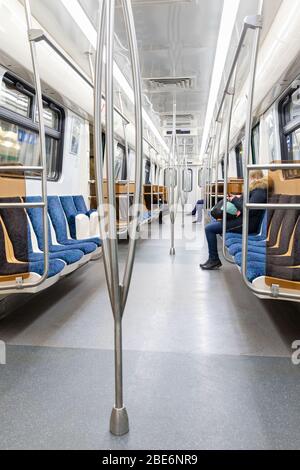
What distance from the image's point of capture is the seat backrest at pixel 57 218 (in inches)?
160

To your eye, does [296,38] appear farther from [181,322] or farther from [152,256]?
[152,256]

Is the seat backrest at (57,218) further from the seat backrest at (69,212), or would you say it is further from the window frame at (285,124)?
the window frame at (285,124)

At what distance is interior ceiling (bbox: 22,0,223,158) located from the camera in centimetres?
364

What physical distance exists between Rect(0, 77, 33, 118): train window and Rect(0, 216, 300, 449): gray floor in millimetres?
1834

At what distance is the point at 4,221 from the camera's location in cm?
249

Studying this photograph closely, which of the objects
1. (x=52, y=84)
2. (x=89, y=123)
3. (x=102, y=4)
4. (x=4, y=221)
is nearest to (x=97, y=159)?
(x=102, y=4)

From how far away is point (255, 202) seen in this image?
12.4ft

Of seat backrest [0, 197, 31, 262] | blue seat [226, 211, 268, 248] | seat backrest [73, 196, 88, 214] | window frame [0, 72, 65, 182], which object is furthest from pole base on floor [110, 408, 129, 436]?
seat backrest [73, 196, 88, 214]

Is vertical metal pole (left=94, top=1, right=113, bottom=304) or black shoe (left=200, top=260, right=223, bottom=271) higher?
vertical metal pole (left=94, top=1, right=113, bottom=304)

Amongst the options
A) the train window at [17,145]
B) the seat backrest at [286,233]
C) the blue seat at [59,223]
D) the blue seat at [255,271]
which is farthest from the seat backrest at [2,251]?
the seat backrest at [286,233]

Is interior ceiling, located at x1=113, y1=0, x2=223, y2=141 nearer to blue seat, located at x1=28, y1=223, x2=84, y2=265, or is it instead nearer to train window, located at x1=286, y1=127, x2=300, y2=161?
train window, located at x1=286, y1=127, x2=300, y2=161

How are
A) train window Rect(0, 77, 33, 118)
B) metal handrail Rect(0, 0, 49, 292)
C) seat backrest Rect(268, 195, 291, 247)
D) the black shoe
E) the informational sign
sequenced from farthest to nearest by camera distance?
the informational sign, the black shoe, train window Rect(0, 77, 33, 118), seat backrest Rect(268, 195, 291, 247), metal handrail Rect(0, 0, 49, 292)

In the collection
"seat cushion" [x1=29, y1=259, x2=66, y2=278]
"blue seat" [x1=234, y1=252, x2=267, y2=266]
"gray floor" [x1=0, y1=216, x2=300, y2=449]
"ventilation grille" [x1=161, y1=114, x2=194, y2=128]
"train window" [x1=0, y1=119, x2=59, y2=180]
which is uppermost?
"ventilation grille" [x1=161, y1=114, x2=194, y2=128]

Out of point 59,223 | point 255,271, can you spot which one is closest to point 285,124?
point 255,271
